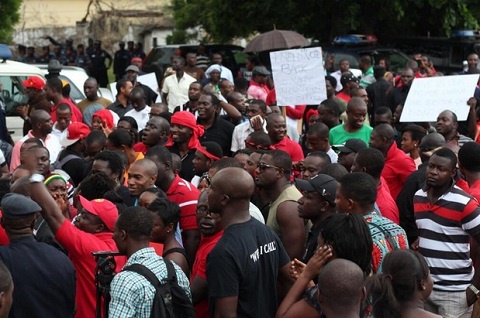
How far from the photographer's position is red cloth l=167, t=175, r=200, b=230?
6.96m

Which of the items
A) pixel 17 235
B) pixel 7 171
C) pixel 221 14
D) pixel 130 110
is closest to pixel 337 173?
pixel 17 235

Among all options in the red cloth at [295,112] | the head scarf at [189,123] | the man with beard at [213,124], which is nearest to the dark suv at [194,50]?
the red cloth at [295,112]

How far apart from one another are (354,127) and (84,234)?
4802mm

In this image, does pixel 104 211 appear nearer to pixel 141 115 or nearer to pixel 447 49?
pixel 141 115

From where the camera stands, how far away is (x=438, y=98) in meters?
11.2

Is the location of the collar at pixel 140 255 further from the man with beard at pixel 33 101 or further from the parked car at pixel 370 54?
the parked car at pixel 370 54

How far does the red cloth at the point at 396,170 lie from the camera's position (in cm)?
838

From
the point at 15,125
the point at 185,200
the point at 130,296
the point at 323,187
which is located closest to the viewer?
the point at 130,296

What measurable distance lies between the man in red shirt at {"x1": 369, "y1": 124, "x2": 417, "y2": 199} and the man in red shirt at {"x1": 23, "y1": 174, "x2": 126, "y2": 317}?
10.5 ft

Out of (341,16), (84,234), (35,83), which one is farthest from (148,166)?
(341,16)

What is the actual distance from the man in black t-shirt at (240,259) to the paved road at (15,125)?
28.0 feet

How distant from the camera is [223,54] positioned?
22891 mm

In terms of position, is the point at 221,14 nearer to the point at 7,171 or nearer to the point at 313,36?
the point at 313,36

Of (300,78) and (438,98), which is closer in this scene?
(438,98)
